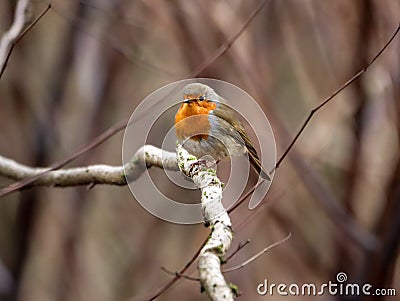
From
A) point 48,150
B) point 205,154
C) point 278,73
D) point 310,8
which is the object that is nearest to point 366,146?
point 310,8

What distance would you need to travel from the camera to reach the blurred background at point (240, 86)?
9.02 ft

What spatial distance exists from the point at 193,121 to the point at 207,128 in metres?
0.04

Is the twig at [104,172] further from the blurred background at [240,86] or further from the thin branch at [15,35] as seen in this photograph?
the blurred background at [240,86]

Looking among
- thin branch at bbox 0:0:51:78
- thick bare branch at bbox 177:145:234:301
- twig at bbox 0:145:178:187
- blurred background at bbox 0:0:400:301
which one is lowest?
thick bare branch at bbox 177:145:234:301

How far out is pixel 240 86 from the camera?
326 cm

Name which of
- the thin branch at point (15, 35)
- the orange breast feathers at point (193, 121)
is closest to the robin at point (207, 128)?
the orange breast feathers at point (193, 121)

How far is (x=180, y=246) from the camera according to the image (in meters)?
4.38

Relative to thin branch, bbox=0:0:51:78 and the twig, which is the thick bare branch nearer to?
the twig

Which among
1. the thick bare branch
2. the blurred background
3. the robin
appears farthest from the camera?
the blurred background
